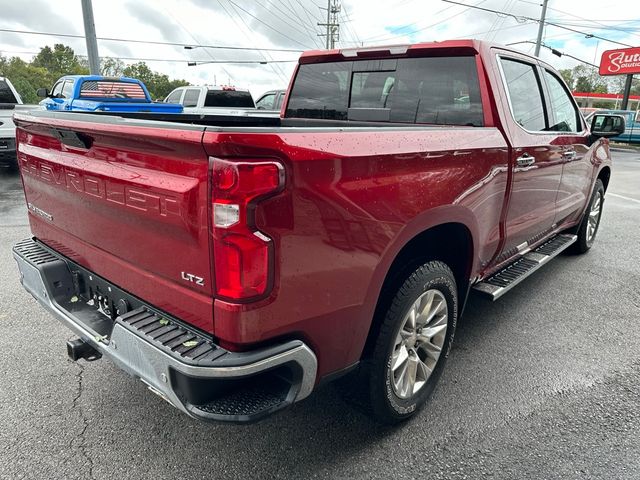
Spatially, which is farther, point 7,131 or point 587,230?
point 7,131

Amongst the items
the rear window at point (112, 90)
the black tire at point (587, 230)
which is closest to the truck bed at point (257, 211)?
the black tire at point (587, 230)

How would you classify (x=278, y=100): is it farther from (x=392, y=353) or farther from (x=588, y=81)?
(x=588, y=81)

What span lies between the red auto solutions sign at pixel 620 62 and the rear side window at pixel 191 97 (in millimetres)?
31055

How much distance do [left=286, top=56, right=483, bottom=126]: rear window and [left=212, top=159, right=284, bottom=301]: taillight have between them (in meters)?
1.90

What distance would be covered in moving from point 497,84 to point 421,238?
1259 mm

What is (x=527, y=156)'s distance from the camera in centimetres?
315

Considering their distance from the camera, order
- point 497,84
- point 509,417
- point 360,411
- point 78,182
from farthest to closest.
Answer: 1. point 497,84
2. point 509,417
3. point 360,411
4. point 78,182


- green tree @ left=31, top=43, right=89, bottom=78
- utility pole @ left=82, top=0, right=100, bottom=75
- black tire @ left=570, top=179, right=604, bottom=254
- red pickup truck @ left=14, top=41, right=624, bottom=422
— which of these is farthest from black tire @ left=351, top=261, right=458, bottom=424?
green tree @ left=31, top=43, right=89, bottom=78

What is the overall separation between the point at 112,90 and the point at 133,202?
11995 mm

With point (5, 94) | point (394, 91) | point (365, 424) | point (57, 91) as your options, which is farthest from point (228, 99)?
point (365, 424)

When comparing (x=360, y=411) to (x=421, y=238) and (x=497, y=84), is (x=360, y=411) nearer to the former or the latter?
(x=421, y=238)

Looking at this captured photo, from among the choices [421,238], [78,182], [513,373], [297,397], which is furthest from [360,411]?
[78,182]

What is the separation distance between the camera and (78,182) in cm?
216

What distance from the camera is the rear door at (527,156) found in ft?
10.2
